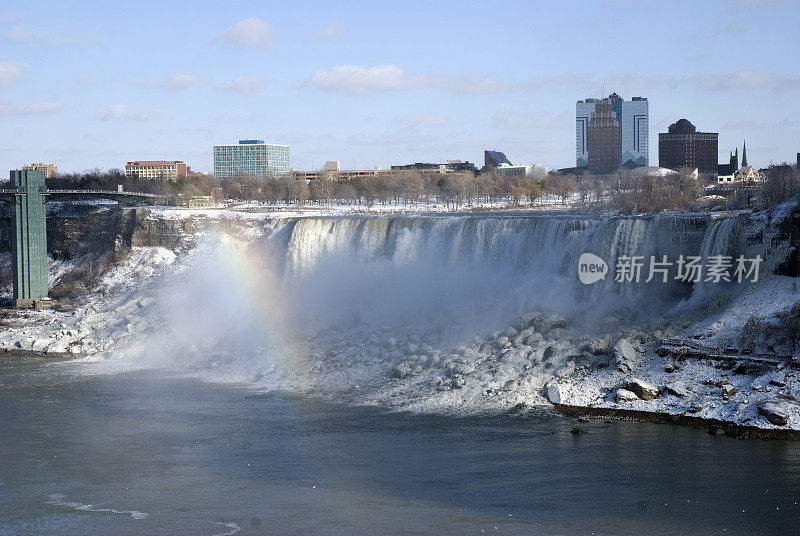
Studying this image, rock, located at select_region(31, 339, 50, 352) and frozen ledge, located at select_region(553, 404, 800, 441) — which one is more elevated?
rock, located at select_region(31, 339, 50, 352)

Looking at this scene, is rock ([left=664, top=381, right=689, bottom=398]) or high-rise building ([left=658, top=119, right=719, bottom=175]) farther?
high-rise building ([left=658, top=119, right=719, bottom=175])

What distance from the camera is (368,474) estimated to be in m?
22.8

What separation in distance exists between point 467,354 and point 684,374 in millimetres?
8150

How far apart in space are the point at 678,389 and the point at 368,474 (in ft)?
36.5

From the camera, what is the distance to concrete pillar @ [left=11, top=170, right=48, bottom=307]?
A: 54.4 m

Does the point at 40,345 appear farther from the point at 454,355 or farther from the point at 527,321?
the point at 527,321

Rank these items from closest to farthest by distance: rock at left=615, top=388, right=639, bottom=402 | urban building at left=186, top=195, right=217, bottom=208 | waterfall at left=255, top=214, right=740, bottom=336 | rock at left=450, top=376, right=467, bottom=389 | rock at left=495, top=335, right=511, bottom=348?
rock at left=615, top=388, right=639, bottom=402
rock at left=450, top=376, right=467, bottom=389
rock at left=495, top=335, right=511, bottom=348
waterfall at left=255, top=214, right=740, bottom=336
urban building at left=186, top=195, right=217, bottom=208

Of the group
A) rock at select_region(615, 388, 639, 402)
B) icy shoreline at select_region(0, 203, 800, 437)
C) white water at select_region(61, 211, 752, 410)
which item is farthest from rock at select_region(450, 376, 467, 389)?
rock at select_region(615, 388, 639, 402)

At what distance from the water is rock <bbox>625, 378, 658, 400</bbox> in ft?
5.47

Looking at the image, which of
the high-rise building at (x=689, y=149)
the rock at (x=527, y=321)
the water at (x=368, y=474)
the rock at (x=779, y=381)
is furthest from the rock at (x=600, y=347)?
the high-rise building at (x=689, y=149)

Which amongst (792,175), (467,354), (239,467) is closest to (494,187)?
(792,175)

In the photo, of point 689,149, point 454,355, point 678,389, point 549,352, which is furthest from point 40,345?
point 689,149

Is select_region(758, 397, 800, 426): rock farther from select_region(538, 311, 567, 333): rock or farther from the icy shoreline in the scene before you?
select_region(538, 311, 567, 333): rock

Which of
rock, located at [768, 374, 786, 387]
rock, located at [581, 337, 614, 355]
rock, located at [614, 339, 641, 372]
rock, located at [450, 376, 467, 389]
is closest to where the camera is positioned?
rock, located at [768, 374, 786, 387]
